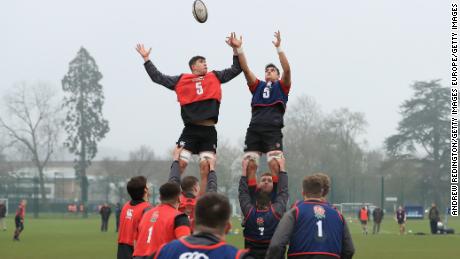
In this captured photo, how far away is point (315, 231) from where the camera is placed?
938cm

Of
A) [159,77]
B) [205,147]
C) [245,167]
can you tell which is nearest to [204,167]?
[205,147]

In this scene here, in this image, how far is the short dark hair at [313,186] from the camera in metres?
9.44

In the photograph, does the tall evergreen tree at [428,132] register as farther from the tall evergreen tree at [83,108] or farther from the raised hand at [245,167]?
the raised hand at [245,167]

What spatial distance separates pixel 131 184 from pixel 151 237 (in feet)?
8.17

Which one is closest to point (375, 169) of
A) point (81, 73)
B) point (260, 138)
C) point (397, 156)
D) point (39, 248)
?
point (397, 156)

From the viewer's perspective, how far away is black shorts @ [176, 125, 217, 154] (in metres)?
11.8

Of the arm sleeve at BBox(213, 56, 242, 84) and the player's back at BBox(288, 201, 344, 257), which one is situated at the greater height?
the arm sleeve at BBox(213, 56, 242, 84)

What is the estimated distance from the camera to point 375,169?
95.8m

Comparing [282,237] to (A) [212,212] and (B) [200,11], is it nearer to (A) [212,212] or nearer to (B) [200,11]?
(A) [212,212]

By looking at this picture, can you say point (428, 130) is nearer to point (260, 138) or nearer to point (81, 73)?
point (81, 73)

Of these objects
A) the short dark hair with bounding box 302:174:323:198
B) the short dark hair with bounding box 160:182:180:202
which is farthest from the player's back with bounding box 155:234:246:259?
the short dark hair with bounding box 302:174:323:198

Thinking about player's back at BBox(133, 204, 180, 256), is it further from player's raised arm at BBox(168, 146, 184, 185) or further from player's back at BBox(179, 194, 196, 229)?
player's raised arm at BBox(168, 146, 184, 185)

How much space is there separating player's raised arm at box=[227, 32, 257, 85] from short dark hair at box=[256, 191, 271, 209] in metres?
1.88

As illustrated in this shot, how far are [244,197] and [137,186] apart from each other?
5.15 ft
